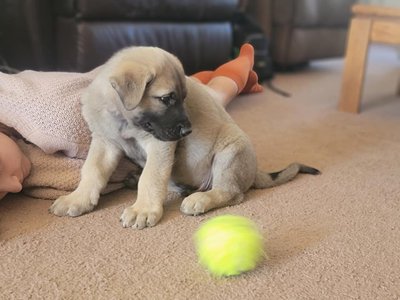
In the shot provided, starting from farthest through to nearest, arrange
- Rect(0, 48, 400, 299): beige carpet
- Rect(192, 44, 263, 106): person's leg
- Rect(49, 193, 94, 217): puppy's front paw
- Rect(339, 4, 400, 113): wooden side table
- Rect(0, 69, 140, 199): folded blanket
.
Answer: Rect(339, 4, 400, 113): wooden side table < Rect(192, 44, 263, 106): person's leg < Rect(0, 69, 140, 199): folded blanket < Rect(49, 193, 94, 217): puppy's front paw < Rect(0, 48, 400, 299): beige carpet

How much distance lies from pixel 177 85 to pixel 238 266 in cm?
47

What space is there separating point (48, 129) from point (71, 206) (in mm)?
253

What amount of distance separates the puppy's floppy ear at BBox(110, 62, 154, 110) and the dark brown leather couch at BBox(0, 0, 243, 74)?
1121 mm

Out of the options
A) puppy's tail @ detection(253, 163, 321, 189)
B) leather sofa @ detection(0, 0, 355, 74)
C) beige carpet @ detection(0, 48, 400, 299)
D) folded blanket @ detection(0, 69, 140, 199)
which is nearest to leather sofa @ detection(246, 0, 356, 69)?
leather sofa @ detection(0, 0, 355, 74)

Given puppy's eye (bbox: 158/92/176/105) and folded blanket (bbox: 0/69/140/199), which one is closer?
puppy's eye (bbox: 158/92/176/105)

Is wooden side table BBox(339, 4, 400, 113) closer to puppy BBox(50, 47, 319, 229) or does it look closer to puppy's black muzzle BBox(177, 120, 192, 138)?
puppy BBox(50, 47, 319, 229)

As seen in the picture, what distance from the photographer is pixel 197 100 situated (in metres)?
1.38

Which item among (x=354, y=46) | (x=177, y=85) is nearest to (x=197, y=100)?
(x=177, y=85)

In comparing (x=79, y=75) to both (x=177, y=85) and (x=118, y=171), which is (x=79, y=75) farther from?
(x=177, y=85)

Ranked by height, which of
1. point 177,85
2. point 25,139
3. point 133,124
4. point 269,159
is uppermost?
point 177,85

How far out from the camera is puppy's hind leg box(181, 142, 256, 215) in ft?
4.29

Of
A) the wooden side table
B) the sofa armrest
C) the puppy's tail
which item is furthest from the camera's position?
the wooden side table

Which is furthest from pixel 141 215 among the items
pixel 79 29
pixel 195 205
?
pixel 79 29

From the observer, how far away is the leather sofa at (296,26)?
11.3ft
